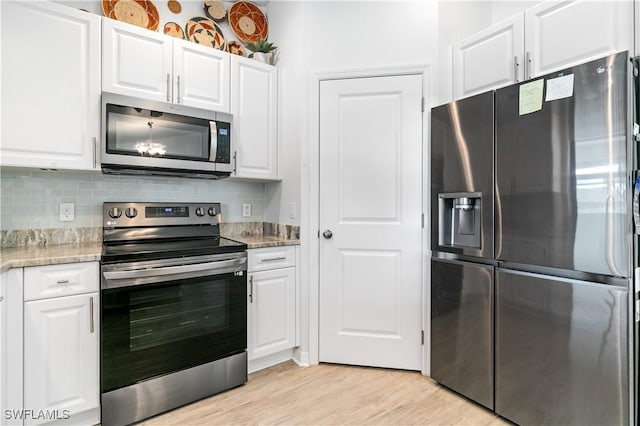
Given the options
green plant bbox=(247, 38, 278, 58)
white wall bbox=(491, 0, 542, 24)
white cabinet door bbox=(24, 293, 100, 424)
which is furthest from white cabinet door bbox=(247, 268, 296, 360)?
white wall bbox=(491, 0, 542, 24)

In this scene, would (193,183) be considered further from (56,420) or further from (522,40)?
(522,40)

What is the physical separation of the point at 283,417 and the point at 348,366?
0.73 m

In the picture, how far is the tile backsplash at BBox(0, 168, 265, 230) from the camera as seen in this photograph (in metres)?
2.01

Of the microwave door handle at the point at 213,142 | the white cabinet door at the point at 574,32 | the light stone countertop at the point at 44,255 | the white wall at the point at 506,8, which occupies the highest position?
the white wall at the point at 506,8

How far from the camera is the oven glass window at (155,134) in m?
2.00

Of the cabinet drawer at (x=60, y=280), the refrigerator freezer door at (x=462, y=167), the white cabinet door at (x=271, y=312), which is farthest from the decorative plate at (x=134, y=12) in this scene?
the refrigerator freezer door at (x=462, y=167)

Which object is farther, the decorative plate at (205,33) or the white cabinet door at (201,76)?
the decorative plate at (205,33)

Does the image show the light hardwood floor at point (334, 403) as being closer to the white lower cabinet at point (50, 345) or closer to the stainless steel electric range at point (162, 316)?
the stainless steel electric range at point (162, 316)

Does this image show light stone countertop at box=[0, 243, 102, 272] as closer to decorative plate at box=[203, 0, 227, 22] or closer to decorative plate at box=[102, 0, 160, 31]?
decorative plate at box=[102, 0, 160, 31]

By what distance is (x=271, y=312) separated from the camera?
2396mm

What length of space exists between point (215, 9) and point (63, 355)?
101 inches

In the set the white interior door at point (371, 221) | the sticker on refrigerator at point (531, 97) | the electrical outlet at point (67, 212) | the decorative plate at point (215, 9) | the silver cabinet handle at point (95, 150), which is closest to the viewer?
the sticker on refrigerator at point (531, 97)

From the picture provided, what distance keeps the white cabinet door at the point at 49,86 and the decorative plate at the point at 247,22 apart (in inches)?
42.9

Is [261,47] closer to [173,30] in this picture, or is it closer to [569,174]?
[173,30]
